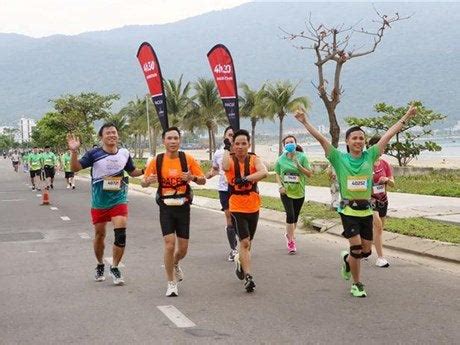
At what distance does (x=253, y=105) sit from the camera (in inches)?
2557

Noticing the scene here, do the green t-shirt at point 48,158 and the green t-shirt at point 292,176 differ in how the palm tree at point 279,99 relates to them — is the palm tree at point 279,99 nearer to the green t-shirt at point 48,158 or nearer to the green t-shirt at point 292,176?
the green t-shirt at point 48,158

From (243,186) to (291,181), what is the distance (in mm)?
2922

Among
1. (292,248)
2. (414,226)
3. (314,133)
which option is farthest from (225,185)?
(414,226)

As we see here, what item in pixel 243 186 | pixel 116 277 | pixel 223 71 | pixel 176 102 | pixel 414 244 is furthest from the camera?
pixel 176 102

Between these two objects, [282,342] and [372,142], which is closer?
[282,342]

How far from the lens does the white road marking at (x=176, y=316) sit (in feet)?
19.6

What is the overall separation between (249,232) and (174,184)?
1037 mm

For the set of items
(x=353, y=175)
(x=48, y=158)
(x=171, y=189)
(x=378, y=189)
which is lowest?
(x=48, y=158)

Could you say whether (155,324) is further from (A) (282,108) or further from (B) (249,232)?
(A) (282,108)

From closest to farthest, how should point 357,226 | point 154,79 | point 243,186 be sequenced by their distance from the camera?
point 357,226 < point 243,186 < point 154,79

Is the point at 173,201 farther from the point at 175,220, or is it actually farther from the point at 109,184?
the point at 109,184

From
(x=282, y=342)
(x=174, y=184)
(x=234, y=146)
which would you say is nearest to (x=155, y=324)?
(x=282, y=342)

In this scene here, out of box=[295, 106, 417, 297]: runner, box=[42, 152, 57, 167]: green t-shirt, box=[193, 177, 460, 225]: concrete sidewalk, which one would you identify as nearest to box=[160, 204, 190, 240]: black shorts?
box=[295, 106, 417, 297]: runner

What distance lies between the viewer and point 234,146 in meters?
7.52
